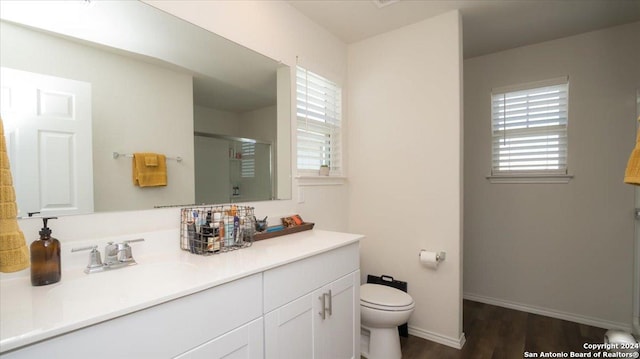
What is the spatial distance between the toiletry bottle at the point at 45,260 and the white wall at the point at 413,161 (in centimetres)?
213

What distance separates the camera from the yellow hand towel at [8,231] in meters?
0.69

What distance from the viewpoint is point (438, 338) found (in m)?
2.24

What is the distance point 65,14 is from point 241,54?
2.73 ft

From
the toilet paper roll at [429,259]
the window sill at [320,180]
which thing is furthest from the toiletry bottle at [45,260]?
the toilet paper roll at [429,259]

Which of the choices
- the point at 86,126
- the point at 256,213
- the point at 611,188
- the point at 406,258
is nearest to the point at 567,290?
the point at 611,188

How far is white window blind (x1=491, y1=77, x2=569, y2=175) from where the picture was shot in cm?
264

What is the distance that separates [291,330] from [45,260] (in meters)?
0.94

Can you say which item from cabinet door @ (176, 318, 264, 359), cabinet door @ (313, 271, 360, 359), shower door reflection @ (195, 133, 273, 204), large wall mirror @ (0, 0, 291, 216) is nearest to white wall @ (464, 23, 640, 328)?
cabinet door @ (313, 271, 360, 359)

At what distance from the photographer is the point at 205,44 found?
1596 mm

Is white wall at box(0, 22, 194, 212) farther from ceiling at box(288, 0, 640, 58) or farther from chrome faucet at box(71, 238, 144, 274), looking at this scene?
ceiling at box(288, 0, 640, 58)

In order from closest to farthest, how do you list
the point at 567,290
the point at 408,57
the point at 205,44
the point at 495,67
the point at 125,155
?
the point at 125,155 → the point at 205,44 → the point at 408,57 → the point at 567,290 → the point at 495,67

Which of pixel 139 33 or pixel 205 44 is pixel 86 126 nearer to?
pixel 139 33

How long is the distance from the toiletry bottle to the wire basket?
1.59 ft

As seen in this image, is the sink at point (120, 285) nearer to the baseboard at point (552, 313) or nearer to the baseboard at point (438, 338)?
the baseboard at point (438, 338)
